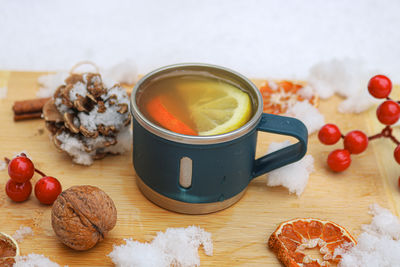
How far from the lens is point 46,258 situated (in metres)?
1.12

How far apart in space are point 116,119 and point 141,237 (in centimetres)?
32

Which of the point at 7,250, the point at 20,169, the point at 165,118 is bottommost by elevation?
the point at 7,250

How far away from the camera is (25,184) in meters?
1.26

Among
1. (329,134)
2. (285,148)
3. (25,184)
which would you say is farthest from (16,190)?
(329,134)

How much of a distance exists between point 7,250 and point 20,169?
0.19 meters

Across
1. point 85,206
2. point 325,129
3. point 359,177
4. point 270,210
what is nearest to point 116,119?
point 85,206

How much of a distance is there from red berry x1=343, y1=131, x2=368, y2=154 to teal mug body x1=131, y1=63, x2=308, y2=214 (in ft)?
0.77

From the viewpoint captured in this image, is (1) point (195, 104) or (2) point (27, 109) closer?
(1) point (195, 104)

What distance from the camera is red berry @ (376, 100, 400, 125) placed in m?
1.39

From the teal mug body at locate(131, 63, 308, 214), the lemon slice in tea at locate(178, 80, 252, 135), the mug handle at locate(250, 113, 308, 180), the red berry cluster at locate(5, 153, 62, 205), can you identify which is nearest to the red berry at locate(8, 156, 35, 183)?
the red berry cluster at locate(5, 153, 62, 205)

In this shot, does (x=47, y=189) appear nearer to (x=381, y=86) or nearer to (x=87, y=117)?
(x=87, y=117)

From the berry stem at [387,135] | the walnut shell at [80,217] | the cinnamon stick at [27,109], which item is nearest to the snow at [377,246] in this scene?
the berry stem at [387,135]

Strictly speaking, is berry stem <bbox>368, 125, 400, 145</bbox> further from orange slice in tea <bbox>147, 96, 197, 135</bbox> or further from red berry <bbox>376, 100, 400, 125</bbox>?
orange slice in tea <bbox>147, 96, 197, 135</bbox>

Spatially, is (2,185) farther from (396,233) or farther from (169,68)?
(396,233)
